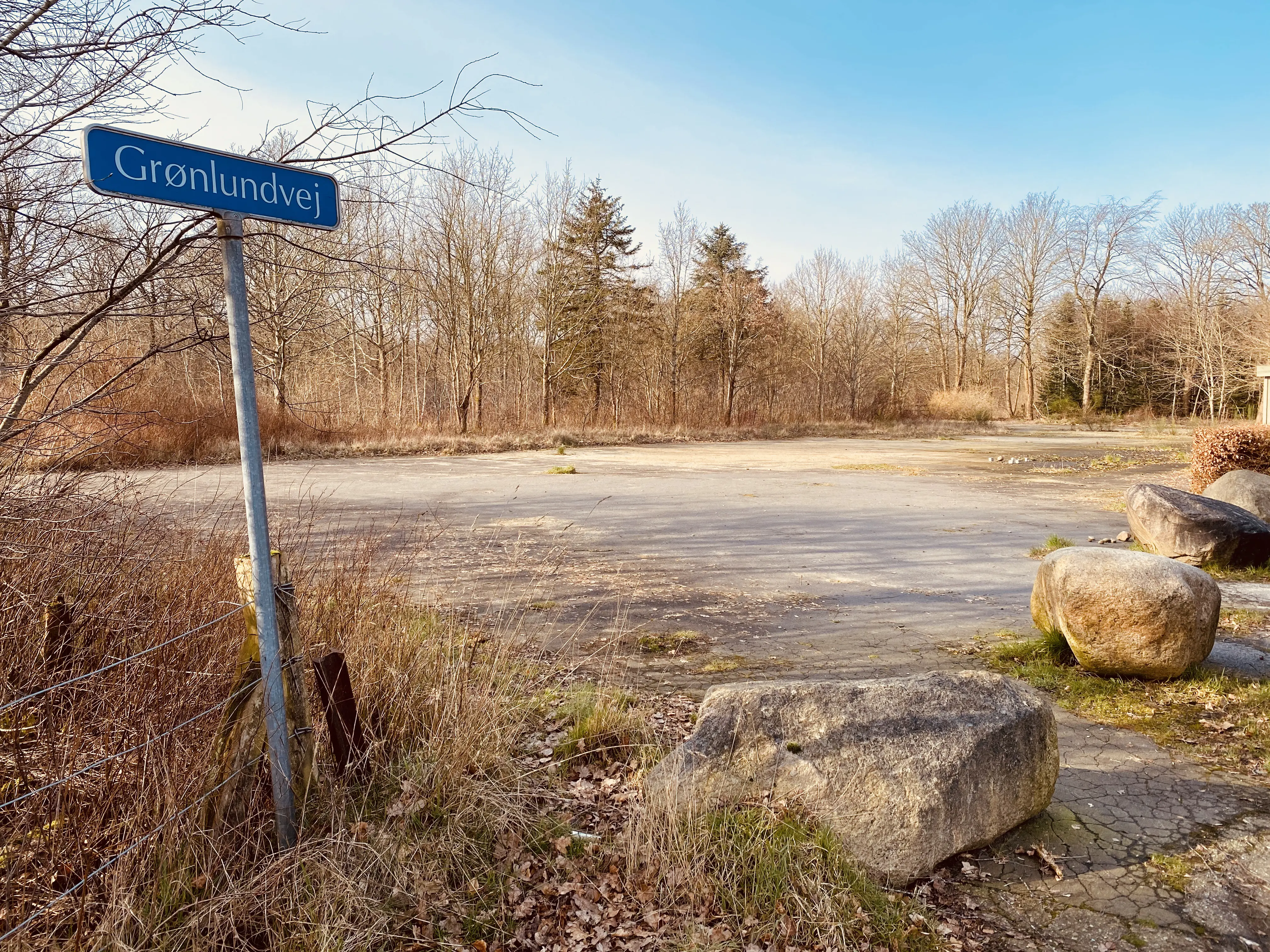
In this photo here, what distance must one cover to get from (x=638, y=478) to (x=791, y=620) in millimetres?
11308

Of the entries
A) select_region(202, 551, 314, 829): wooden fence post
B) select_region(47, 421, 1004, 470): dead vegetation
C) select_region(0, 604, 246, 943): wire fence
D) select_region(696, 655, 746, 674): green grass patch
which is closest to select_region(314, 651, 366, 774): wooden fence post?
select_region(202, 551, 314, 829): wooden fence post

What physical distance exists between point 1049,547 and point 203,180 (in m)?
10.6

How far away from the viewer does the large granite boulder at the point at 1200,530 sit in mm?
8680

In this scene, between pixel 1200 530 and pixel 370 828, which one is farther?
pixel 1200 530

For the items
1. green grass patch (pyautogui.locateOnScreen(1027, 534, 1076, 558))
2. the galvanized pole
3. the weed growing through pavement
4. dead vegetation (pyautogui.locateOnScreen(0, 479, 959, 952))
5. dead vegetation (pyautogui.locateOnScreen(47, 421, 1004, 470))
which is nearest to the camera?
the galvanized pole

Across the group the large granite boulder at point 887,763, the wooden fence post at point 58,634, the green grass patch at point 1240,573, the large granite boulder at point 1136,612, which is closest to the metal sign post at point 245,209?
the wooden fence post at point 58,634

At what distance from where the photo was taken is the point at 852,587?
8.30 metres

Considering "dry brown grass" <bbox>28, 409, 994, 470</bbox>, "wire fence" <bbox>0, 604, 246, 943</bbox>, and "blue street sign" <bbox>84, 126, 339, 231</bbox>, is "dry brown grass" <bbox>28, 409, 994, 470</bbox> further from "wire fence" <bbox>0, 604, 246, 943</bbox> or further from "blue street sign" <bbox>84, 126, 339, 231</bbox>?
"blue street sign" <bbox>84, 126, 339, 231</bbox>

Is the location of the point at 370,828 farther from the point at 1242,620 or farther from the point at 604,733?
the point at 1242,620

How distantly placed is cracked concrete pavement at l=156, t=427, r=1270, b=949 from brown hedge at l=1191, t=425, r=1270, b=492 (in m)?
1.89

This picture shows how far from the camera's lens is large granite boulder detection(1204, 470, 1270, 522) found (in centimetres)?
1095

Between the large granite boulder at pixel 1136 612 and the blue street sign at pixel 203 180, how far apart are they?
5.31 metres

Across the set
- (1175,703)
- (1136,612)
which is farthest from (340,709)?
(1175,703)

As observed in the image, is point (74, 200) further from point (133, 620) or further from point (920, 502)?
point (920, 502)
